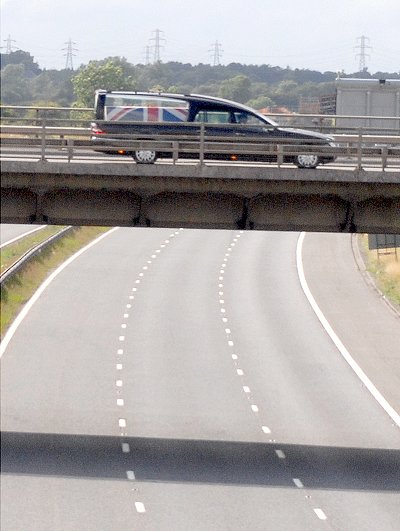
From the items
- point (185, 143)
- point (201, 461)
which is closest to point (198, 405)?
point (201, 461)

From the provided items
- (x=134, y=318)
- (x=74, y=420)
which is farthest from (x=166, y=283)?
(x=74, y=420)

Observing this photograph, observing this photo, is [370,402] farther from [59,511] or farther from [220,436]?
[59,511]

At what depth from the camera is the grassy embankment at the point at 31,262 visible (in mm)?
49991

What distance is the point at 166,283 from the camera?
58.5m

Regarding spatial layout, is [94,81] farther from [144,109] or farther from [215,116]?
[144,109]

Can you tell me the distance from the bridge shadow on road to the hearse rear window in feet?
32.6

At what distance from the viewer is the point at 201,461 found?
100ft

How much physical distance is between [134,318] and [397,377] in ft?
42.3

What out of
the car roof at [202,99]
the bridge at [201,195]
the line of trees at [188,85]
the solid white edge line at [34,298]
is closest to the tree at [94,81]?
the line of trees at [188,85]

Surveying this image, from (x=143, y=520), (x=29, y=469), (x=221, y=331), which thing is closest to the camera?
(x=143, y=520)

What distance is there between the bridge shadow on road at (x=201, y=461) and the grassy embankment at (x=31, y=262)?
13.8m

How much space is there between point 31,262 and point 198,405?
24194 millimetres

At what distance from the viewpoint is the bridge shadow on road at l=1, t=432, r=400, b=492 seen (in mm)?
29031

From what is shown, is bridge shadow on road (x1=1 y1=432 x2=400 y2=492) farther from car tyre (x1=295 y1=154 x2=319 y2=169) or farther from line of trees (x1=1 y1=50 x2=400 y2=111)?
line of trees (x1=1 y1=50 x2=400 y2=111)
